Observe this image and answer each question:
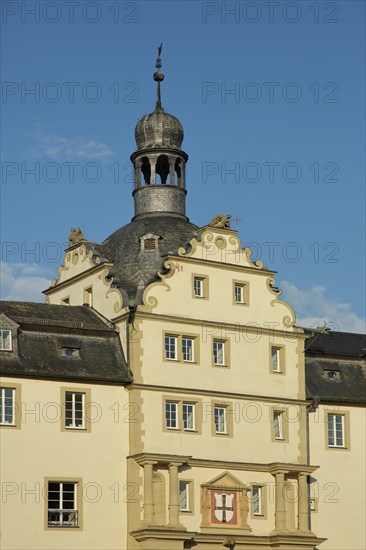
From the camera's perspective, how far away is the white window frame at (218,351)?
6956cm

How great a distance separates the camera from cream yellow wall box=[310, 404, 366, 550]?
72.1m

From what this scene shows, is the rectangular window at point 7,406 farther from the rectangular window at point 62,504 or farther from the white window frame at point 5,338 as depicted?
the rectangular window at point 62,504

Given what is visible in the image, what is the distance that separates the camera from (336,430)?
73.9 meters

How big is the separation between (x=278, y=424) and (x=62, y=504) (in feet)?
42.4

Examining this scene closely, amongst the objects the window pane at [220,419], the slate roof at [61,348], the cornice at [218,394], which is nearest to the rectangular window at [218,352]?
the cornice at [218,394]

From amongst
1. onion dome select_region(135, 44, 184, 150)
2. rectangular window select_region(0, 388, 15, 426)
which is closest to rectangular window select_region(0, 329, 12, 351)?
rectangular window select_region(0, 388, 15, 426)

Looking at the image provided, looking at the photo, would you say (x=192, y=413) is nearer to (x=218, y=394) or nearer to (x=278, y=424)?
(x=218, y=394)

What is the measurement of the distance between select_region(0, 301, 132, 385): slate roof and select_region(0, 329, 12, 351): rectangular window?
0.76 feet

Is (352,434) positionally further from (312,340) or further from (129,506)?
(129,506)

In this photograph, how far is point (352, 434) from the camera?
7394 centimetres

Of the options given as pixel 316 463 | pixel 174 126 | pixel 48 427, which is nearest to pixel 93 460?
pixel 48 427

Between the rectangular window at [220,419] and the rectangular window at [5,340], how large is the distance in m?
10.9

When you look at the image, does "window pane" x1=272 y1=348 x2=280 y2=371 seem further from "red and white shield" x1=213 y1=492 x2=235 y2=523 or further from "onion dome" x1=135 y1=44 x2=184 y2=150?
"onion dome" x1=135 y1=44 x2=184 y2=150

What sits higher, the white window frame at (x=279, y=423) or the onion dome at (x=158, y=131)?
the onion dome at (x=158, y=131)
